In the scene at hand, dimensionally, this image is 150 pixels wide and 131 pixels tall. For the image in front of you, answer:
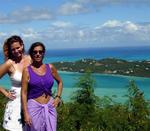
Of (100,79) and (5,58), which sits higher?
(5,58)

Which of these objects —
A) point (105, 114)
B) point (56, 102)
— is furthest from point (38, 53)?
point (105, 114)

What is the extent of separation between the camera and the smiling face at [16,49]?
4.15m

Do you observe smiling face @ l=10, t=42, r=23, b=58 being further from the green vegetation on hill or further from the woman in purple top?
the green vegetation on hill

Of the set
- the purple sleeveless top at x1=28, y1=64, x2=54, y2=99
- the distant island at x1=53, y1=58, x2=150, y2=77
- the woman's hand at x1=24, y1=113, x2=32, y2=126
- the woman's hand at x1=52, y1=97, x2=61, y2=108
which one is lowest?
the distant island at x1=53, y1=58, x2=150, y2=77

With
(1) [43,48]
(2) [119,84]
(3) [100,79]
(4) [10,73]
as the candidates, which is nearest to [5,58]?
(4) [10,73]

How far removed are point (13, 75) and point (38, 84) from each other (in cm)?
32

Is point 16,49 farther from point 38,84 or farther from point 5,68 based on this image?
point 38,84

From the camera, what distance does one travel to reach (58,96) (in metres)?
4.30

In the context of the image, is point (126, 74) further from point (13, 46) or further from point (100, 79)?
point (13, 46)

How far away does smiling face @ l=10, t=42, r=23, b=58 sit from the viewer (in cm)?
415

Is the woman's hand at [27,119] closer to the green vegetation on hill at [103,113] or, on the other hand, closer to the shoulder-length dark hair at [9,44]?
the shoulder-length dark hair at [9,44]

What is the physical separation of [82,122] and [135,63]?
8072cm

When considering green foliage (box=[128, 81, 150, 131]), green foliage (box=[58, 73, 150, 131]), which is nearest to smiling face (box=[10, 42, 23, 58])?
green foliage (box=[58, 73, 150, 131])

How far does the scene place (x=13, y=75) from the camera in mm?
4168
